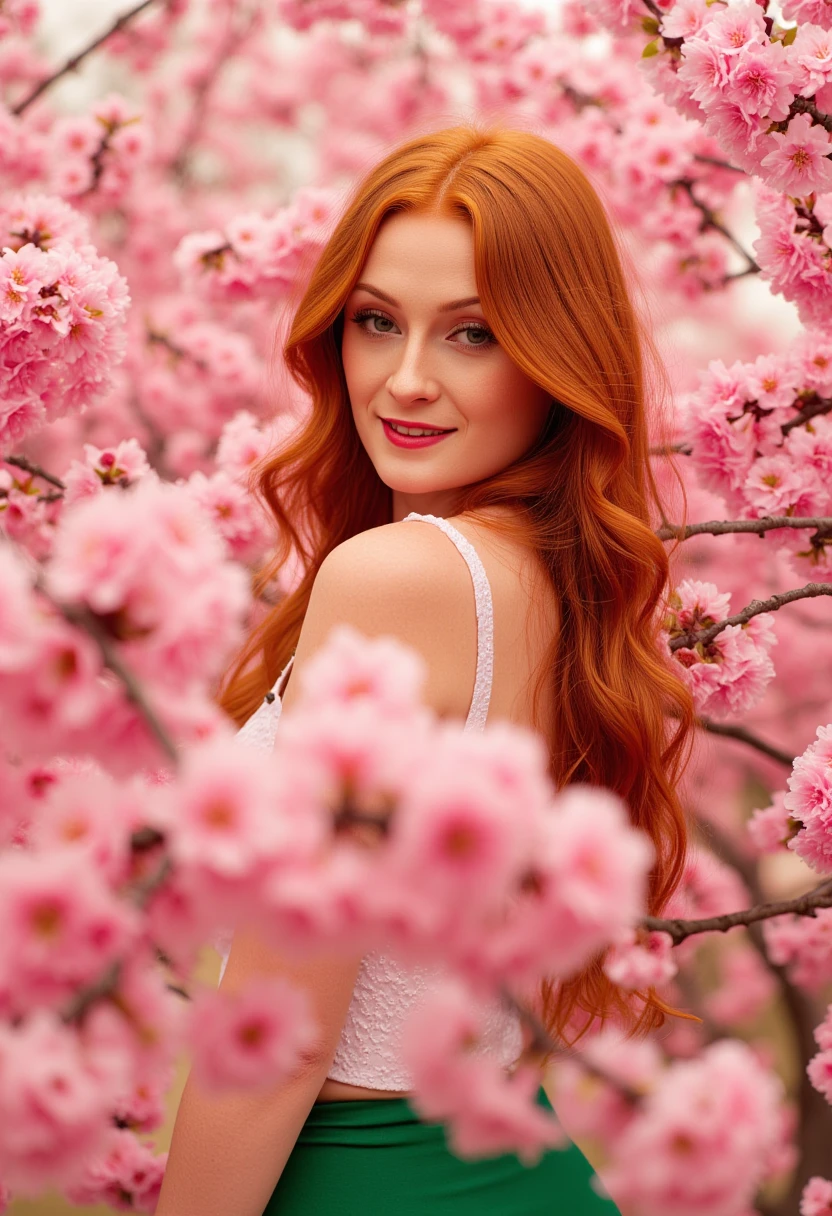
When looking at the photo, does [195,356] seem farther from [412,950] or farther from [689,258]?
[412,950]

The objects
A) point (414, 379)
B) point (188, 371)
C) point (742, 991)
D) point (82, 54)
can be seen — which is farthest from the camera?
point (742, 991)

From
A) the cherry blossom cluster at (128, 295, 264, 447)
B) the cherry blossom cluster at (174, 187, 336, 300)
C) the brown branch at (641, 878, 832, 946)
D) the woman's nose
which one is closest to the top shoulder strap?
the woman's nose

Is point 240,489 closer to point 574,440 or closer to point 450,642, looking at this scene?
point 574,440

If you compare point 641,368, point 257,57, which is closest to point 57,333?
point 641,368

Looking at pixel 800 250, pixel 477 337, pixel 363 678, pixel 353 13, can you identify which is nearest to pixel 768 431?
pixel 800 250

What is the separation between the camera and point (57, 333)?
174cm

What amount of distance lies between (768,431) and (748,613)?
55cm

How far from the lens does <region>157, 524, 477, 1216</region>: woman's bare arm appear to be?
51.3 inches

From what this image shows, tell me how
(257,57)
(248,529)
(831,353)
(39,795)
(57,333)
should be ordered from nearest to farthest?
(39,795) < (57,333) < (831,353) < (248,529) < (257,57)

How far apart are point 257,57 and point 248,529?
14.0ft

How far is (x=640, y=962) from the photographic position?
5.78ft

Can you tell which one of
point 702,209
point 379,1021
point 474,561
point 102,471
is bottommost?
point 379,1021

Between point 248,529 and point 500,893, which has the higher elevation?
point 500,893

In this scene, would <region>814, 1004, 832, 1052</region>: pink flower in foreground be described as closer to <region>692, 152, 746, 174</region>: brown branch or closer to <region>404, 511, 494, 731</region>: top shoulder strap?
<region>404, 511, 494, 731</region>: top shoulder strap
